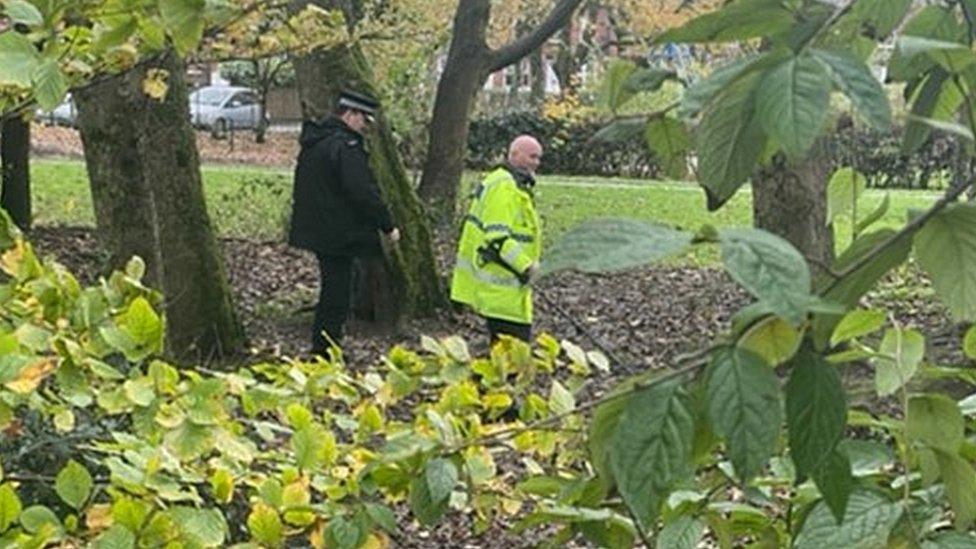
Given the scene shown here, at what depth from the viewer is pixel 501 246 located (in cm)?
773

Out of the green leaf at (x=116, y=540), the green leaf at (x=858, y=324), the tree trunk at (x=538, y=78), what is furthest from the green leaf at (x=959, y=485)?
the tree trunk at (x=538, y=78)

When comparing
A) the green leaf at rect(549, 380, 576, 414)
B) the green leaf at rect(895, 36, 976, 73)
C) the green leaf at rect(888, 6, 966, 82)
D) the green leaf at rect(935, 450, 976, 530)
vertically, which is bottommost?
the green leaf at rect(549, 380, 576, 414)

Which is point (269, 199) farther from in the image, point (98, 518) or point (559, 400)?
point (98, 518)

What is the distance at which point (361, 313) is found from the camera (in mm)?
10547

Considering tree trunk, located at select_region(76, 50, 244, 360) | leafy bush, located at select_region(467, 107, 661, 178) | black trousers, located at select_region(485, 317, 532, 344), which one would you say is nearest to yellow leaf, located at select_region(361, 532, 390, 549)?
black trousers, located at select_region(485, 317, 532, 344)

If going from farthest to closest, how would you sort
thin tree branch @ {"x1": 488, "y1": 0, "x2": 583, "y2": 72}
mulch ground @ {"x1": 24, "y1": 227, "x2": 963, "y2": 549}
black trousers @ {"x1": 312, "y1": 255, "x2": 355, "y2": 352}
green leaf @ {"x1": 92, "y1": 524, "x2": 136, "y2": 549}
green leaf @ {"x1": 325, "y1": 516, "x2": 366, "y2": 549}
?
thin tree branch @ {"x1": 488, "y1": 0, "x2": 583, "y2": 72}
mulch ground @ {"x1": 24, "y1": 227, "x2": 963, "y2": 549}
black trousers @ {"x1": 312, "y1": 255, "x2": 355, "y2": 352}
green leaf @ {"x1": 325, "y1": 516, "x2": 366, "y2": 549}
green leaf @ {"x1": 92, "y1": 524, "x2": 136, "y2": 549}

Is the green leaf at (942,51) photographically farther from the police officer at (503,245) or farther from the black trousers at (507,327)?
the black trousers at (507,327)

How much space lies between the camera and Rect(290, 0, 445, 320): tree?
34.1 feet

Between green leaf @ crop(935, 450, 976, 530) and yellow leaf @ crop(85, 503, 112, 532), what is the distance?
120 cm

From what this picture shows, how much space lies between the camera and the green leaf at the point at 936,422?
4.01 feet

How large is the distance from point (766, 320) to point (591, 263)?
7.6 inches

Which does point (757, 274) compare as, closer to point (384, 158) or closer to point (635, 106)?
point (635, 106)

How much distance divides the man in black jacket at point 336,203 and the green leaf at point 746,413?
7.85 metres

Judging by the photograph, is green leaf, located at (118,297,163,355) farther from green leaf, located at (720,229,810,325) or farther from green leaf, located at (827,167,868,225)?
green leaf, located at (720,229,810,325)
